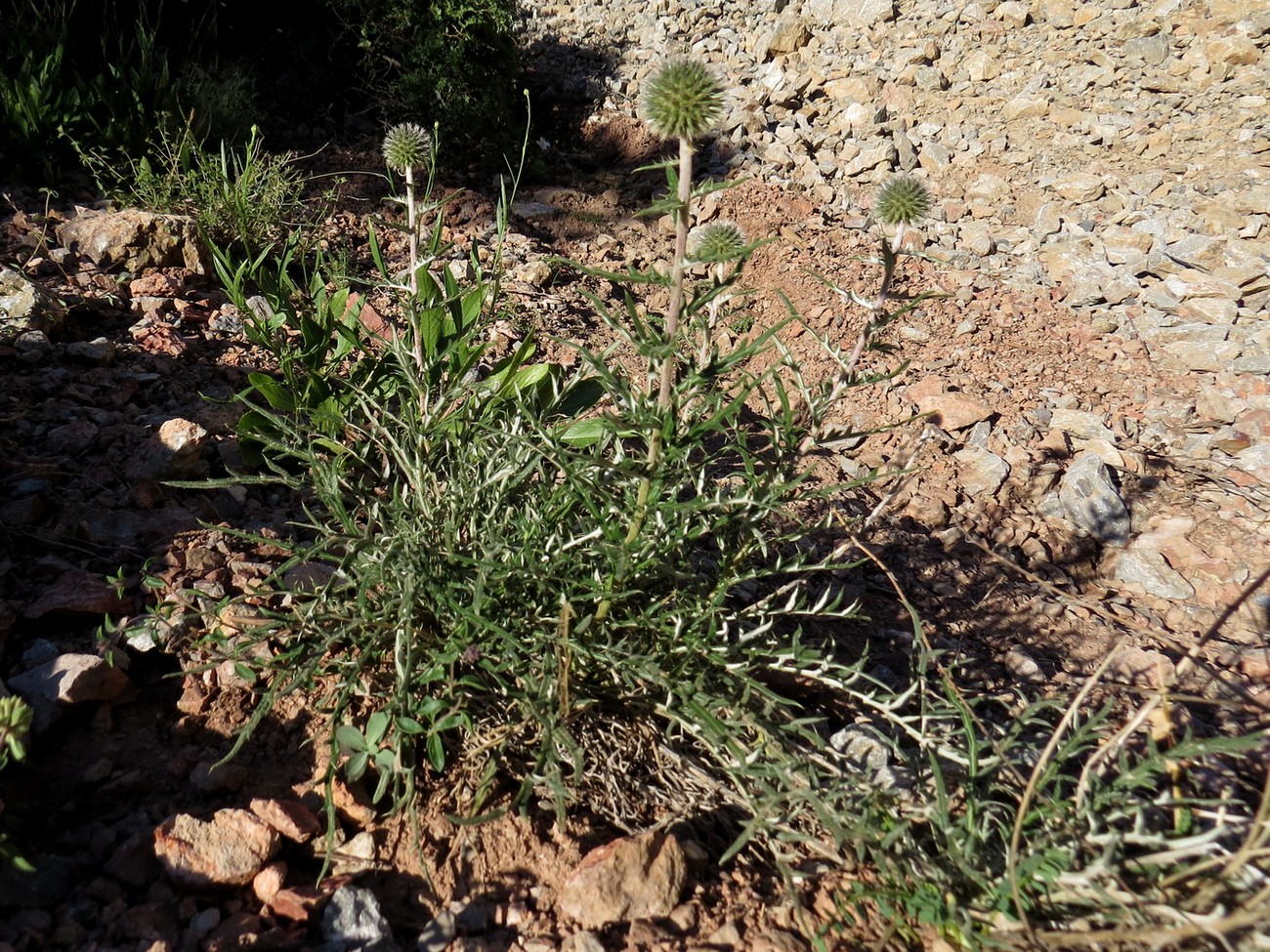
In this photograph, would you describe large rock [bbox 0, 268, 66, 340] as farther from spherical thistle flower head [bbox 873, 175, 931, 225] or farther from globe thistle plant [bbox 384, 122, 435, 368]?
spherical thistle flower head [bbox 873, 175, 931, 225]

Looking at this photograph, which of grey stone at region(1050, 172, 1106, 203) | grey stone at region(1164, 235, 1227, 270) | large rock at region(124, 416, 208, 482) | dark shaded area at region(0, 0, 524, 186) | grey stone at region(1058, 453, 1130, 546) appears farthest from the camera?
grey stone at region(1050, 172, 1106, 203)

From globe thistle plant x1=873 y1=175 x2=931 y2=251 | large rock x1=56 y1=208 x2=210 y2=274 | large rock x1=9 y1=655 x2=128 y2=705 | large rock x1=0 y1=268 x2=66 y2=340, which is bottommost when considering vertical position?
large rock x1=9 y1=655 x2=128 y2=705

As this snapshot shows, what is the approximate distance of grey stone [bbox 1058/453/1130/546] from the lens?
11.4ft

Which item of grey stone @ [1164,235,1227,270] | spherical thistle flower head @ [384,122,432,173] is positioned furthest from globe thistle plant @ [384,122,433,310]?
grey stone @ [1164,235,1227,270]

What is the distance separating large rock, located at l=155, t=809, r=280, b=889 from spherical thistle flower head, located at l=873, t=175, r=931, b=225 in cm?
Answer: 202

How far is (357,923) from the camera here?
171 centimetres

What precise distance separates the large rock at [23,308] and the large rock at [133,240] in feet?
1.68

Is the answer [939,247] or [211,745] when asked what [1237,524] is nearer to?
[939,247]

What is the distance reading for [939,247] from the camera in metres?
5.09

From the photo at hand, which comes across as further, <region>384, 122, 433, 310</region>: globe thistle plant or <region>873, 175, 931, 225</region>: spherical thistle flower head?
<region>384, 122, 433, 310</region>: globe thistle plant

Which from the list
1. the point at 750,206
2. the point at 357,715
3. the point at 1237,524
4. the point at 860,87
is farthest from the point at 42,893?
the point at 860,87

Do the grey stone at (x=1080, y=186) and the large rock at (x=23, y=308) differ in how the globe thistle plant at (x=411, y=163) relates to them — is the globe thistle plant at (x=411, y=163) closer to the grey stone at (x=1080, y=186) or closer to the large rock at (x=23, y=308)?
the large rock at (x=23, y=308)

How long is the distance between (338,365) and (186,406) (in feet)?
1.77

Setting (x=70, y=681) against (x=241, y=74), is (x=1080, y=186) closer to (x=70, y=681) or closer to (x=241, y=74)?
(x=241, y=74)
